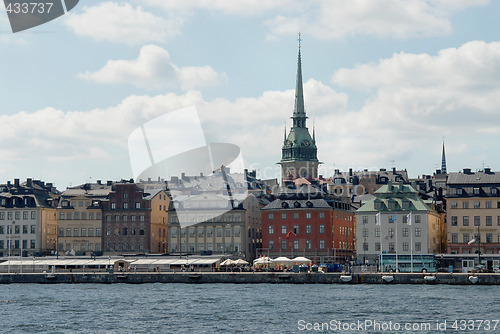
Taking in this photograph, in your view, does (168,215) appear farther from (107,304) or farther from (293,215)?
(107,304)

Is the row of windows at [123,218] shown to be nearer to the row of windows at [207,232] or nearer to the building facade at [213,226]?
the building facade at [213,226]

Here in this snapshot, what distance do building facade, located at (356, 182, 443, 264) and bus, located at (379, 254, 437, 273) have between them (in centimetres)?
121

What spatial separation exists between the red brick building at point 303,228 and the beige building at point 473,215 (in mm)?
16676

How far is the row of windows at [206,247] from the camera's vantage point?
141750mm

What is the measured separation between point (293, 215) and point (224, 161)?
761 inches

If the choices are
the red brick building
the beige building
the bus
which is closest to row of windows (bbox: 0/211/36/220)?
the red brick building

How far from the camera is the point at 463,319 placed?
6669 centimetres

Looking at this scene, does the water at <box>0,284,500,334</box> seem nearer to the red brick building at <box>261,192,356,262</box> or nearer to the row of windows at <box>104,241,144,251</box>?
the red brick building at <box>261,192,356,262</box>

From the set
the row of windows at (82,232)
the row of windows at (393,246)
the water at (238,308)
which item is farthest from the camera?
the row of windows at (82,232)

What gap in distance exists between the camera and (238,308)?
76000 millimetres

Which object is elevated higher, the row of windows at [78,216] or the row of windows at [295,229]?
the row of windows at [78,216]

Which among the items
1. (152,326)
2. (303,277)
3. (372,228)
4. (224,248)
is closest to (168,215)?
(224,248)

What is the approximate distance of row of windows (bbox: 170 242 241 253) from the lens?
465 feet

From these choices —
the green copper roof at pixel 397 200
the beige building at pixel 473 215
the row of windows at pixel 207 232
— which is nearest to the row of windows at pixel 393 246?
the green copper roof at pixel 397 200
